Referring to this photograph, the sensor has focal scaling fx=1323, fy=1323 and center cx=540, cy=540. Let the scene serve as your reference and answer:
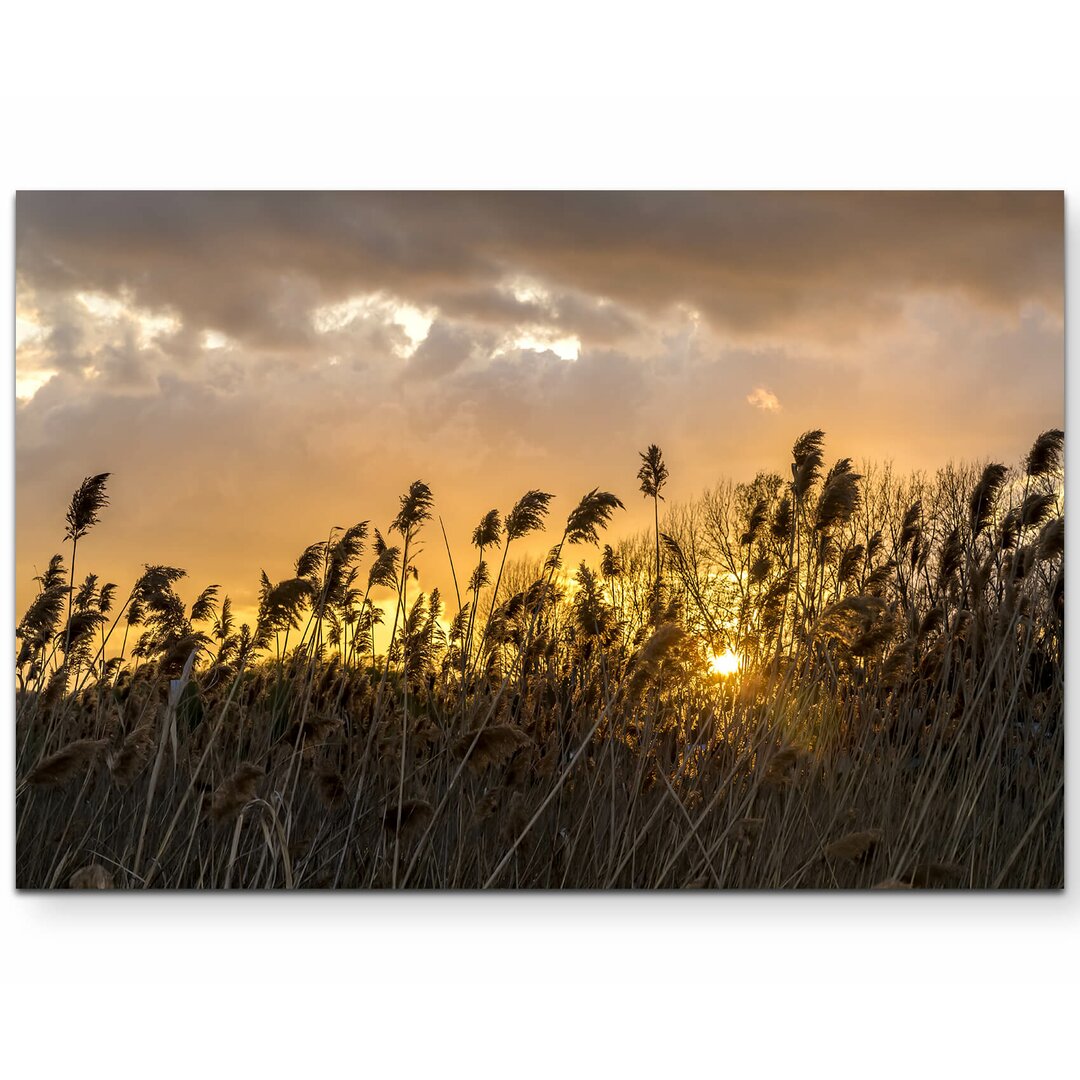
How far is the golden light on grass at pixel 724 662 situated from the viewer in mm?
4031

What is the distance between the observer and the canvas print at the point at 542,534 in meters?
3.93

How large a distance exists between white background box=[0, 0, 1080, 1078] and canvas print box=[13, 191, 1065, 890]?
0.38ft

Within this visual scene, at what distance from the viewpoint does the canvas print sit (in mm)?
3930

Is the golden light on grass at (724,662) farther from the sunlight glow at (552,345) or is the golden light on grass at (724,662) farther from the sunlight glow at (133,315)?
the sunlight glow at (133,315)

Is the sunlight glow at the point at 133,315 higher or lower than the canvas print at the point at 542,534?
higher

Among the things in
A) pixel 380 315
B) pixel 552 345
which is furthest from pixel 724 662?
pixel 380 315

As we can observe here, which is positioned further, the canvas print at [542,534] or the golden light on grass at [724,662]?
the golden light on grass at [724,662]

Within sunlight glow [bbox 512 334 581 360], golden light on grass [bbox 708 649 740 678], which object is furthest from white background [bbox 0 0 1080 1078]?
golden light on grass [bbox 708 649 740 678]
